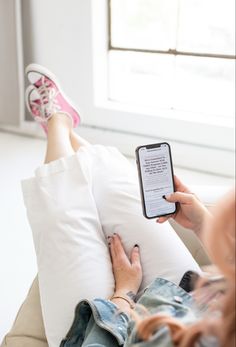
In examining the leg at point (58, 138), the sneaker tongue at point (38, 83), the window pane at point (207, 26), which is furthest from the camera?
the window pane at point (207, 26)

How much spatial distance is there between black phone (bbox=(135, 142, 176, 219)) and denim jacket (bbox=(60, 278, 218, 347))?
183 millimetres

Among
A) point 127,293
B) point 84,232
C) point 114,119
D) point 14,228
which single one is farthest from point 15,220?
point 127,293

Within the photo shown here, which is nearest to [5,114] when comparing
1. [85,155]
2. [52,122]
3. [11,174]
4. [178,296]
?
[11,174]

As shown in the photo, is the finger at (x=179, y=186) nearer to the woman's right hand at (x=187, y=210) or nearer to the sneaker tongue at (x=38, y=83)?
the woman's right hand at (x=187, y=210)

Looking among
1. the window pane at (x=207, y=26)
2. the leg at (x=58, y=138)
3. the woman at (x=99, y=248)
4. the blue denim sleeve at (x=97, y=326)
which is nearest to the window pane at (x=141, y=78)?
the window pane at (x=207, y=26)

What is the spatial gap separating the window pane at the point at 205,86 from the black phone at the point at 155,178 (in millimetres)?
1101

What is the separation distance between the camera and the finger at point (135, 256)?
1.01m

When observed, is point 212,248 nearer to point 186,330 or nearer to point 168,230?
point 186,330

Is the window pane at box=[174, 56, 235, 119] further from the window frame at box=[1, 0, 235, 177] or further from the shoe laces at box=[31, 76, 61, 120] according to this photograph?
the shoe laces at box=[31, 76, 61, 120]

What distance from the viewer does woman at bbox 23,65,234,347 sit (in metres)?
0.85

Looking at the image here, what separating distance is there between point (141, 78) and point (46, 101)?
635 mm

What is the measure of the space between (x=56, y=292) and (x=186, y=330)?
480 mm

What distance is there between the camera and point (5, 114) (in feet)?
7.70

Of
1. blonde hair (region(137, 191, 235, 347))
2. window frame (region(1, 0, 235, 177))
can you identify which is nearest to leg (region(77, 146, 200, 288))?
blonde hair (region(137, 191, 235, 347))
